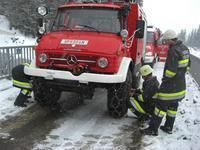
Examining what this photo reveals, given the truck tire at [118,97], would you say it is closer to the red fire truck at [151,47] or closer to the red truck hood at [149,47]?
the red fire truck at [151,47]

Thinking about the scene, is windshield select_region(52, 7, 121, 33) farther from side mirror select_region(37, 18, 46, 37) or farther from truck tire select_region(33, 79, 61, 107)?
truck tire select_region(33, 79, 61, 107)

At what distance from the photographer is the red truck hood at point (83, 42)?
583cm

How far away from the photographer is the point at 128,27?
7.61 metres

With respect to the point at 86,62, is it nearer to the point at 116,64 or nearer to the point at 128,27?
the point at 116,64

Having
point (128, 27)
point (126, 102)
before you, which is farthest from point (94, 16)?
point (126, 102)

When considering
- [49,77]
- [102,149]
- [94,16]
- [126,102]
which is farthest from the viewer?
[94,16]

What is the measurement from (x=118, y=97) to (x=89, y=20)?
207cm

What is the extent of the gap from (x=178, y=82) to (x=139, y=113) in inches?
51.1

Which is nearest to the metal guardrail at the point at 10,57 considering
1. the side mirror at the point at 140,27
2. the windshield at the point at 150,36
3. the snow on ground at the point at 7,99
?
the snow on ground at the point at 7,99

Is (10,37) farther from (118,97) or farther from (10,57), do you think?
(118,97)

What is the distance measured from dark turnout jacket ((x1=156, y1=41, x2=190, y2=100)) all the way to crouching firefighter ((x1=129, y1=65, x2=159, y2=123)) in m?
0.28

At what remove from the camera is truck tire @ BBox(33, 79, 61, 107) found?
6570 millimetres

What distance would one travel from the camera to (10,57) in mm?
9805

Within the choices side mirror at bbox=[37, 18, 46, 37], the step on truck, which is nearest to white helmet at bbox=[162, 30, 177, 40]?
the step on truck
